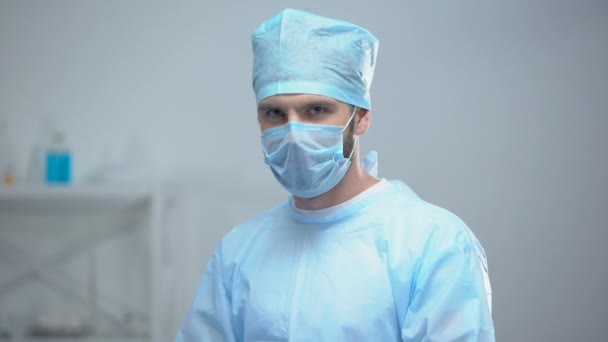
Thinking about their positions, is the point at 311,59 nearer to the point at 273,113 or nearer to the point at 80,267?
the point at 273,113

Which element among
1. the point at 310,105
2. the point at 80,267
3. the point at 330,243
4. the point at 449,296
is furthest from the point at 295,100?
the point at 80,267

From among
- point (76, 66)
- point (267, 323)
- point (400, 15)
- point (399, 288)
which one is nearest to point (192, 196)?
point (76, 66)

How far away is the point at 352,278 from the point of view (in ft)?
3.99

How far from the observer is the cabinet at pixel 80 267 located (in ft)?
7.22

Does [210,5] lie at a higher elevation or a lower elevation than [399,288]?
higher

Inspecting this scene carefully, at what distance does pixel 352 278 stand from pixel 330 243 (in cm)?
10

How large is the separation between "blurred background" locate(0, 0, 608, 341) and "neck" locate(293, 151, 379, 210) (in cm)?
74

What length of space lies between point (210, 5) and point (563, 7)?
1088 mm

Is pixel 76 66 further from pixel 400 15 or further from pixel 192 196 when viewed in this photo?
pixel 400 15

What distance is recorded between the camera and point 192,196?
7.24 ft

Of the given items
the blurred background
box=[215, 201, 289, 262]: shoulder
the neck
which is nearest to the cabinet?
the blurred background

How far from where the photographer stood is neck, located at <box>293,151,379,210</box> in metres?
1.32

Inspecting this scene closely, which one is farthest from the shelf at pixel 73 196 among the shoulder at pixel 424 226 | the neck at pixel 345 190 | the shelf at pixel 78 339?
the shoulder at pixel 424 226

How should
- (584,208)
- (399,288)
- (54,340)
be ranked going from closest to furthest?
1. (399,288)
2. (584,208)
3. (54,340)
